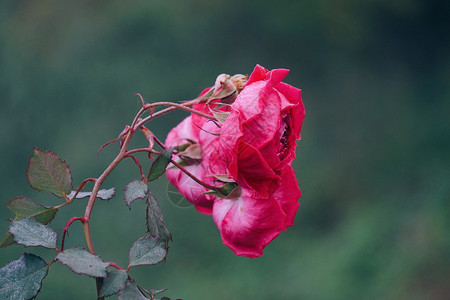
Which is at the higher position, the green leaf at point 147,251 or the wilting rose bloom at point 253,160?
the wilting rose bloom at point 253,160

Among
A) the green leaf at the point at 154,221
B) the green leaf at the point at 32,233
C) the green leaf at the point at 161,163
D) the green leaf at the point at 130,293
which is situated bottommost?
the green leaf at the point at 130,293

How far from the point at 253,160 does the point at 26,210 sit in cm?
10

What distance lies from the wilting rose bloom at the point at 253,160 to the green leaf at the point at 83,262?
0.07m

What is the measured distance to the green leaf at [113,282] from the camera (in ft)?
0.58

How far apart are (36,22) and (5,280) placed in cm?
66

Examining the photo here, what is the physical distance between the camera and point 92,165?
2.25 feet

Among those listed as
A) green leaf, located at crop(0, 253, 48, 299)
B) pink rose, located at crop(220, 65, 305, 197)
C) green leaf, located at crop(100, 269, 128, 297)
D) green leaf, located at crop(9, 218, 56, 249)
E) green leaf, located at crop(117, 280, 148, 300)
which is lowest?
green leaf, located at crop(0, 253, 48, 299)

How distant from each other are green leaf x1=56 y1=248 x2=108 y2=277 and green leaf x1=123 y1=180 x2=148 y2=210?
0.09ft

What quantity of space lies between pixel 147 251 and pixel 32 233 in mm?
48

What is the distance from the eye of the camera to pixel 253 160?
0.20 m

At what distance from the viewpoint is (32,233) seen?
190 millimetres

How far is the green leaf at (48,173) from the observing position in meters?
0.21

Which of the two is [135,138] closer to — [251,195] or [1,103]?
[1,103]

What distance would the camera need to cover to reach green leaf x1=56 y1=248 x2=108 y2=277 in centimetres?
17
